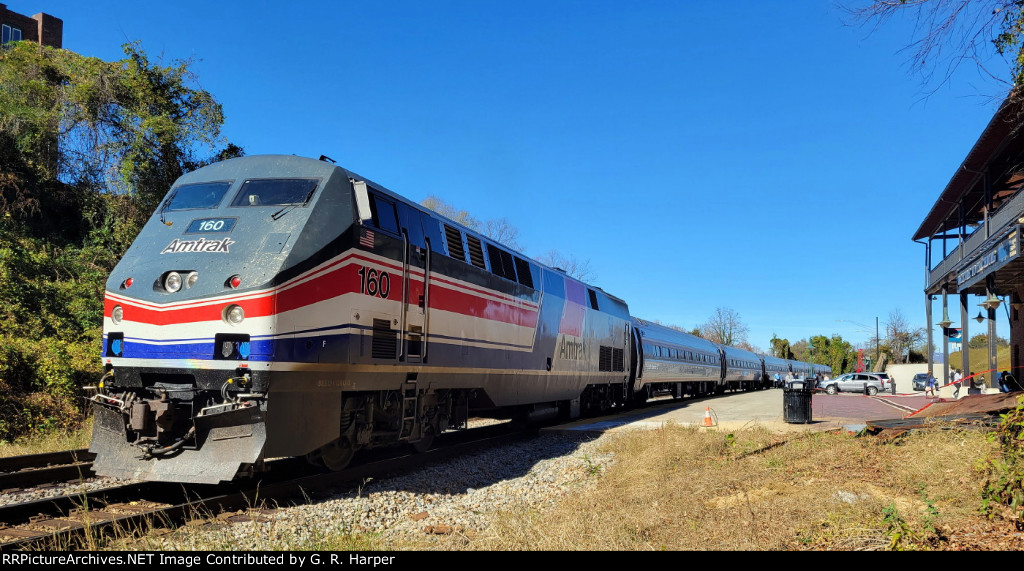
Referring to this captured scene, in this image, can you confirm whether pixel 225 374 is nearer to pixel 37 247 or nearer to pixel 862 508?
pixel 862 508

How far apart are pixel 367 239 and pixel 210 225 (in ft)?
6.11

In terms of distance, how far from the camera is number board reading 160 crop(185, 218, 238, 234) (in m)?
8.08

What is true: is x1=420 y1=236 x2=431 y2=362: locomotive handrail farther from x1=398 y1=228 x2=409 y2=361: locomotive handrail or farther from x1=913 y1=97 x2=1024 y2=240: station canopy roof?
x1=913 y1=97 x2=1024 y2=240: station canopy roof

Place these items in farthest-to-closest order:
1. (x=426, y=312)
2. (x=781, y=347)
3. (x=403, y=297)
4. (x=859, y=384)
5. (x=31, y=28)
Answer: (x=781, y=347)
(x=859, y=384)
(x=31, y=28)
(x=426, y=312)
(x=403, y=297)

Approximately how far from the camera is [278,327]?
7.21m

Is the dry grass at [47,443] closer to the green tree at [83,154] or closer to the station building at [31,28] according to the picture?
the green tree at [83,154]

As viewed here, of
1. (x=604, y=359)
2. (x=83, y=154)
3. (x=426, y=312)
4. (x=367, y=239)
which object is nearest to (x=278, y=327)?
(x=367, y=239)

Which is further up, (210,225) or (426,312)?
(210,225)

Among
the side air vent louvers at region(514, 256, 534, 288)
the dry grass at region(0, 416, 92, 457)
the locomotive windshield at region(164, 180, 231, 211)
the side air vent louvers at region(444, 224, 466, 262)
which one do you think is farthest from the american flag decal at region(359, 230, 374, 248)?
the dry grass at region(0, 416, 92, 457)

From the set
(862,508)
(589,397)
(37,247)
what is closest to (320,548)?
(862,508)

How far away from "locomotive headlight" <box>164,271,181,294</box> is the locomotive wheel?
2.61 metres

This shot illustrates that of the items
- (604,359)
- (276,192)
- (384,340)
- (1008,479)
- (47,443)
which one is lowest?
(47,443)

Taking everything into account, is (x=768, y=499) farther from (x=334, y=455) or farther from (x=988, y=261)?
(x=988, y=261)

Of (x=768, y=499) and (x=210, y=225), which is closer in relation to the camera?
(x=768, y=499)
